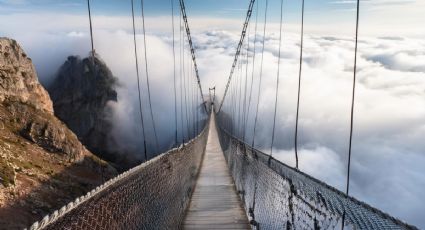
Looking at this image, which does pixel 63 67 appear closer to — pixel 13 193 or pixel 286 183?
pixel 13 193

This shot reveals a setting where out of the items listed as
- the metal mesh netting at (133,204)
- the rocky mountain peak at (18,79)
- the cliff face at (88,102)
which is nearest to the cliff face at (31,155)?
the rocky mountain peak at (18,79)

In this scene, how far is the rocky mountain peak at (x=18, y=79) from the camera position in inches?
2594

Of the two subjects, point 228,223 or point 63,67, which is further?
point 63,67

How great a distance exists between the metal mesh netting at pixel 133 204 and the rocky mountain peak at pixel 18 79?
205ft

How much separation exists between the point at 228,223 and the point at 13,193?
38.5 metres

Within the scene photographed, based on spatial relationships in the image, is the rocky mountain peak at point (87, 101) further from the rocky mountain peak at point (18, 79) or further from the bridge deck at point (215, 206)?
the bridge deck at point (215, 206)

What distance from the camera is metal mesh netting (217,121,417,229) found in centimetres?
389

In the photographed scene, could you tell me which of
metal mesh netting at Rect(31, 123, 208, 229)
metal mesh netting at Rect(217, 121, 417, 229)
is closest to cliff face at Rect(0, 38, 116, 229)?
metal mesh netting at Rect(217, 121, 417, 229)

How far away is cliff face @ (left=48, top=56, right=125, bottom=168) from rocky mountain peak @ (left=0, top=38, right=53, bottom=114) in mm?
28502

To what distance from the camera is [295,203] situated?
20.0ft

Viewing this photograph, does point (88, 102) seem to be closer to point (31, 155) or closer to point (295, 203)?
point (31, 155)

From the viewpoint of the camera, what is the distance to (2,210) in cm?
3809

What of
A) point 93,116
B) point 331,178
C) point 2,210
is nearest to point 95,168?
point 2,210

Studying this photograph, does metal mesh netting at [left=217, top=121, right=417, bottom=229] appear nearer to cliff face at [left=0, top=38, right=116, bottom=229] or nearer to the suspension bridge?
the suspension bridge
